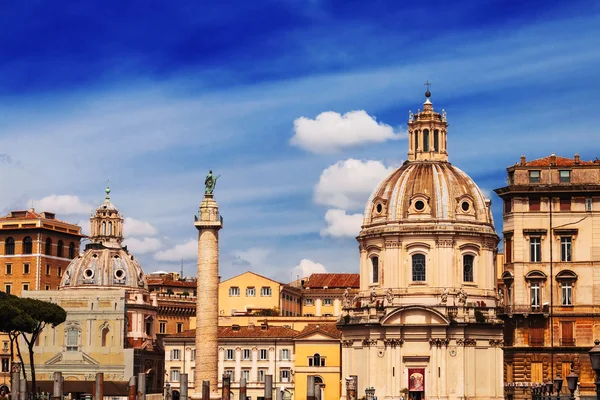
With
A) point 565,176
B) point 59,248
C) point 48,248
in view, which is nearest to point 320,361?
point 565,176

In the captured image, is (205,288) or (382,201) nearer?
(205,288)

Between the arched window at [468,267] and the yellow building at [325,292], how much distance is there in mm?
43927

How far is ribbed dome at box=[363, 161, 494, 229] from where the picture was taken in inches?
4336

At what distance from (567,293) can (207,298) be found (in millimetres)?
26656

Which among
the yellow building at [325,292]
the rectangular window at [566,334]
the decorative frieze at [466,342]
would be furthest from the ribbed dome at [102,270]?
the rectangular window at [566,334]

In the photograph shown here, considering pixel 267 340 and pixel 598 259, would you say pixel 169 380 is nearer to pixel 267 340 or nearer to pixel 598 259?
pixel 267 340

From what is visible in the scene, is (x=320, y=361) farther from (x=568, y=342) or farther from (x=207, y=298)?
(x=568, y=342)

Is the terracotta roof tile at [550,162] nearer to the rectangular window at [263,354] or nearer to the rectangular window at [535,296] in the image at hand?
the rectangular window at [535,296]

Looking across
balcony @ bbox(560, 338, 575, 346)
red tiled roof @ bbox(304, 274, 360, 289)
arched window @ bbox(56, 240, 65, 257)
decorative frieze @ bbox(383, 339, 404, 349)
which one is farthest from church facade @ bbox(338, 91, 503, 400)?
arched window @ bbox(56, 240, 65, 257)

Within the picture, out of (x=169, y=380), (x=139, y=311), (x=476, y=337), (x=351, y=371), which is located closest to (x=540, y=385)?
(x=476, y=337)

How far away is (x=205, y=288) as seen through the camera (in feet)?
332

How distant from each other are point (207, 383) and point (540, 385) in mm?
24563

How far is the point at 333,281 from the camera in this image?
158125 mm

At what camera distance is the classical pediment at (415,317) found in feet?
348
